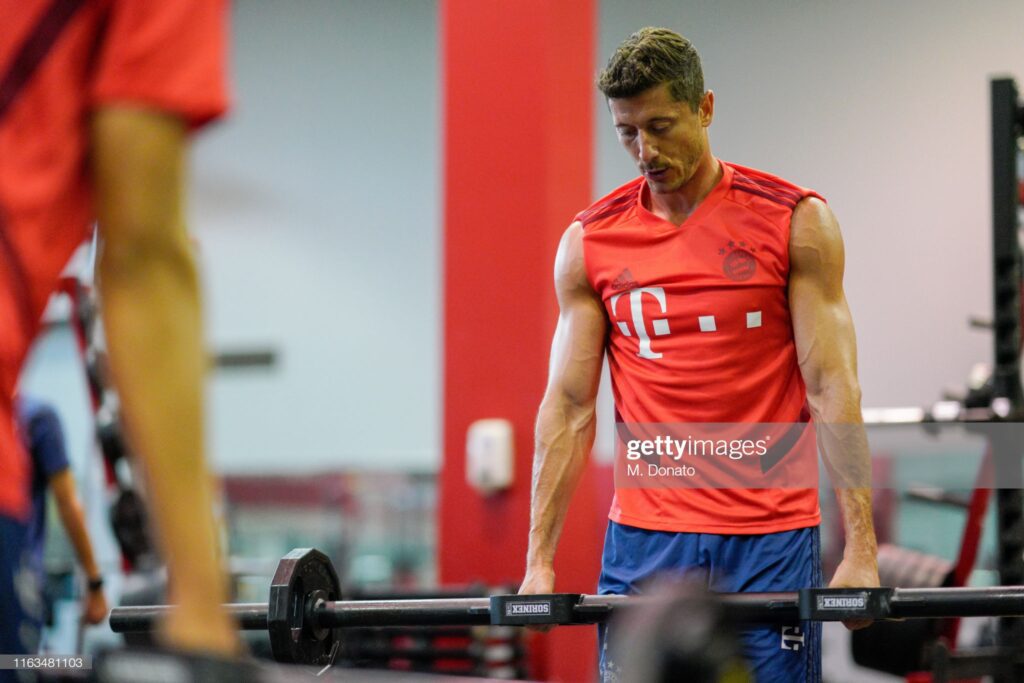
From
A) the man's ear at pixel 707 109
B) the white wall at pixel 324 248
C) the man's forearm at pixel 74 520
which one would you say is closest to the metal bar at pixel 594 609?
the man's ear at pixel 707 109

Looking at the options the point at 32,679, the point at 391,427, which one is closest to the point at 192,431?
the point at 32,679

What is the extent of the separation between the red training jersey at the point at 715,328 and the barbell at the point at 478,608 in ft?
0.71

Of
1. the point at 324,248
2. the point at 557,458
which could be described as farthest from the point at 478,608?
the point at 324,248

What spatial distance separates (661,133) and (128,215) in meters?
1.51

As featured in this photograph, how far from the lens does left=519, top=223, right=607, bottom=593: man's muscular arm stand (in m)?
2.44

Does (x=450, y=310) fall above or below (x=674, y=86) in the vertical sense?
below

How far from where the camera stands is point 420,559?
27.4ft

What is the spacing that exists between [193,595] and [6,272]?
0.92ft

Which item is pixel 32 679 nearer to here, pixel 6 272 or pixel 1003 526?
pixel 6 272

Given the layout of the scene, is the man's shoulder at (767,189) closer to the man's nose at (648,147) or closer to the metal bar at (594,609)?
the man's nose at (648,147)

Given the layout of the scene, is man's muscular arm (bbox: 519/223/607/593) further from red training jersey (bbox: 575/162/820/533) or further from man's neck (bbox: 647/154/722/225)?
man's neck (bbox: 647/154/722/225)

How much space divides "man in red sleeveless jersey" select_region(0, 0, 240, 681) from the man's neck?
149 cm

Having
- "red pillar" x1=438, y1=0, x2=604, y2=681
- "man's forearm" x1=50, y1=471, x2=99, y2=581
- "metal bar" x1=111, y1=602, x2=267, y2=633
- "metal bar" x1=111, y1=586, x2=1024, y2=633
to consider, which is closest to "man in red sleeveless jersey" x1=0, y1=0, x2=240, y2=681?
"metal bar" x1=111, y1=586, x2=1024, y2=633

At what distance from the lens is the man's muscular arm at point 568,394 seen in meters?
2.44
